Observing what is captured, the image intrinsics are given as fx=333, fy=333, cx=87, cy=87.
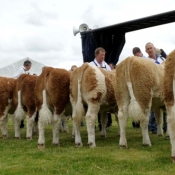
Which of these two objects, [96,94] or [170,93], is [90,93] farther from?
[170,93]

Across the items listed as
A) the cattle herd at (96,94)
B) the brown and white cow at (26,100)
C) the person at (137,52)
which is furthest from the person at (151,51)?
the brown and white cow at (26,100)

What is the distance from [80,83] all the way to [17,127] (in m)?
3.09

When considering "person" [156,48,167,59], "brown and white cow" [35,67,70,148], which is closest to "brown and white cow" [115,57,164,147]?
A: "brown and white cow" [35,67,70,148]

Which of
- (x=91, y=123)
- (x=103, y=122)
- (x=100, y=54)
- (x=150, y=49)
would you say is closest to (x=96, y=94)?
(x=91, y=123)

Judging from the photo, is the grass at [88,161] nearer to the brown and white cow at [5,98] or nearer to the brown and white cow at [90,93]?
the brown and white cow at [90,93]

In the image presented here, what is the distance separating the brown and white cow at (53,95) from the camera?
7.94 metres

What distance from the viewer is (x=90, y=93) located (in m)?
7.75

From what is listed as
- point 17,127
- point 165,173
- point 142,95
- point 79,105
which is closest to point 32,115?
point 17,127

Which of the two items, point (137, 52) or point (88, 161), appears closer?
point (88, 161)

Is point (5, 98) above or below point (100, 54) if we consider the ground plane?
below

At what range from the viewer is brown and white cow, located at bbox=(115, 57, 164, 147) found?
7.18 m

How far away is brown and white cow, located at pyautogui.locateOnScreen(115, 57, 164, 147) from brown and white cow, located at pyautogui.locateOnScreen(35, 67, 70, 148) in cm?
139

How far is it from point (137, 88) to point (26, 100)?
3.49 m

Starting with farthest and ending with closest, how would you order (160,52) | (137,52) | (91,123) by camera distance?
(160,52)
(137,52)
(91,123)
